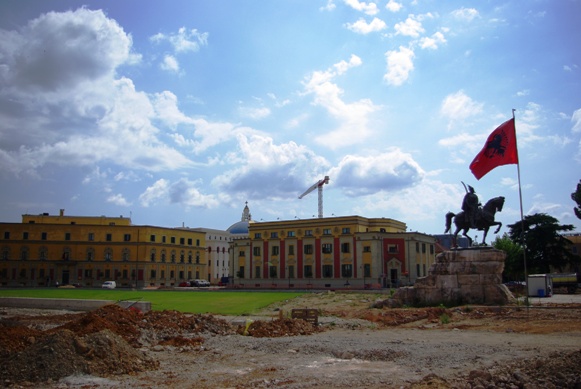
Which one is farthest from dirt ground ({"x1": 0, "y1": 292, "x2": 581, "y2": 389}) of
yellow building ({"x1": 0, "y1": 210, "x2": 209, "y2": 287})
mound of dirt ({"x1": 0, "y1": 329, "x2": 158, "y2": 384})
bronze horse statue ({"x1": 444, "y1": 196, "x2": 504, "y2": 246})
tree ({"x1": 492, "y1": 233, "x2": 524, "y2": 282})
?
yellow building ({"x1": 0, "y1": 210, "x2": 209, "y2": 287})

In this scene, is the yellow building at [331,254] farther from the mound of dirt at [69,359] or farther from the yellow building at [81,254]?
the mound of dirt at [69,359]

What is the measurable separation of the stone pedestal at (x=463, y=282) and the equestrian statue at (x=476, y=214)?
202cm

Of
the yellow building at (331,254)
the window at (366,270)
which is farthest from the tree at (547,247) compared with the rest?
the window at (366,270)

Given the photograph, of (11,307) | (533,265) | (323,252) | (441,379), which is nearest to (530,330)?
(441,379)

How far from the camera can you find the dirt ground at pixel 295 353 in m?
12.9

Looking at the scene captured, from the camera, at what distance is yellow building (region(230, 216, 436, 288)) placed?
73.5m

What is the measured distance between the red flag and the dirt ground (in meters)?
7.87

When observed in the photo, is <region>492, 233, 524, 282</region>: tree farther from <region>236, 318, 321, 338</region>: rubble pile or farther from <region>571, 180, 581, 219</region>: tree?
<region>236, 318, 321, 338</region>: rubble pile

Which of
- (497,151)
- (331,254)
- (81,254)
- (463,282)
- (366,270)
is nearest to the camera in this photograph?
(497,151)

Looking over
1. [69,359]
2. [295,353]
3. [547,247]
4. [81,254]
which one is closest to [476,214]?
[295,353]

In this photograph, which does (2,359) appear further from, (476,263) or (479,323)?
(476,263)

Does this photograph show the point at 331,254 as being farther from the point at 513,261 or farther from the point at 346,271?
the point at 513,261

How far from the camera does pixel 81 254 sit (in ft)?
293

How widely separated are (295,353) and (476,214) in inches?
792
